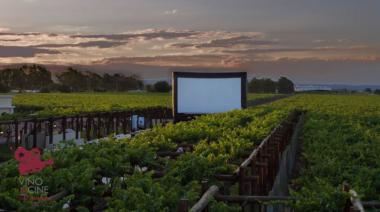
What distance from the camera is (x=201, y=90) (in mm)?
29781

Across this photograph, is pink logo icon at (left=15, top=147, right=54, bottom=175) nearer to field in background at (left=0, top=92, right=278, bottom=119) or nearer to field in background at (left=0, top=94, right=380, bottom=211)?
field in background at (left=0, top=94, right=380, bottom=211)

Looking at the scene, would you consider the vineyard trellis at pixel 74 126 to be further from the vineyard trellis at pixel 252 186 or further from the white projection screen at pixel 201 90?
the vineyard trellis at pixel 252 186

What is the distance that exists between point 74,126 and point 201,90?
21.3 feet

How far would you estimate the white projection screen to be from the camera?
29688 mm

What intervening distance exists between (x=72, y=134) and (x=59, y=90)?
98.9 meters

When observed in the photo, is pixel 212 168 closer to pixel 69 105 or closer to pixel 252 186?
pixel 252 186

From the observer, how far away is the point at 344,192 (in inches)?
239

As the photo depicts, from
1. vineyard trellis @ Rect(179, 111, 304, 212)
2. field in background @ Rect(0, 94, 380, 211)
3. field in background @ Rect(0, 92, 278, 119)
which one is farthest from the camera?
field in background @ Rect(0, 92, 278, 119)

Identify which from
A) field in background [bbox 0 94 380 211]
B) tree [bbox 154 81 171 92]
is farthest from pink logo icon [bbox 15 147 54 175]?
tree [bbox 154 81 171 92]

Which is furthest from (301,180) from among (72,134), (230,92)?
(230,92)

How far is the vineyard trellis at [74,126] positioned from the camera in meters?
22.1

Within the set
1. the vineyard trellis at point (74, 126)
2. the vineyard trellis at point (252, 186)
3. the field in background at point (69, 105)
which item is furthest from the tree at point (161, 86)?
the vineyard trellis at point (252, 186)

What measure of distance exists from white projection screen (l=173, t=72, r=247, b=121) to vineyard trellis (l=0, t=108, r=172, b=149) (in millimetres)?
3127

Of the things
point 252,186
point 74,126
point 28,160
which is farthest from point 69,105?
point 28,160
